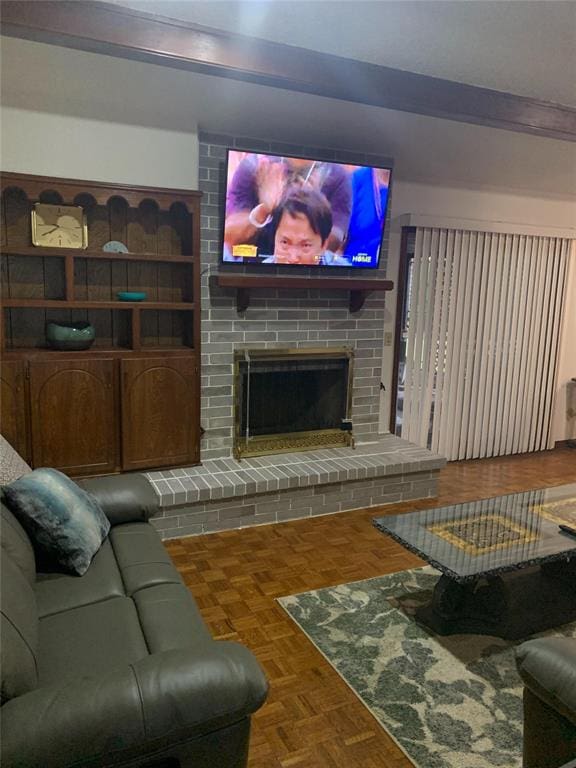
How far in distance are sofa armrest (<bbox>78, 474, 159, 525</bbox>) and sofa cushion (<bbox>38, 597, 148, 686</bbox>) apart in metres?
0.57

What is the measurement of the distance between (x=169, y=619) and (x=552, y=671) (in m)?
1.10

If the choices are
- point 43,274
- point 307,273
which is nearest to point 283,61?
point 307,273

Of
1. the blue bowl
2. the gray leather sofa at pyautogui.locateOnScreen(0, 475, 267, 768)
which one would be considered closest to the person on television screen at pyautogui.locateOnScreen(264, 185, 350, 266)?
the blue bowl

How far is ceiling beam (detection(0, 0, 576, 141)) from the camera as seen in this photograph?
226 centimetres

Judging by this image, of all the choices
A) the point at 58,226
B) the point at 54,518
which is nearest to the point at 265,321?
the point at 58,226

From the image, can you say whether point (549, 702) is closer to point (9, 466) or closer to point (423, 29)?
point (9, 466)

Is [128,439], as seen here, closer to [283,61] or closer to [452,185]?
[283,61]

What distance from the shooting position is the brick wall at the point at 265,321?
11.9 feet

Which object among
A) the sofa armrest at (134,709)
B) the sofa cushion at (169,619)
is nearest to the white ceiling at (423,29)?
the sofa cushion at (169,619)

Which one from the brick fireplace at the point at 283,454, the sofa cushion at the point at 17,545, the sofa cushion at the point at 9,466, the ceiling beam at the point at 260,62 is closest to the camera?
the sofa cushion at the point at 17,545

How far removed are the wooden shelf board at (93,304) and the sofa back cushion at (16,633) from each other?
1861mm

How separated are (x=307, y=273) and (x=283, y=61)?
1.52 metres

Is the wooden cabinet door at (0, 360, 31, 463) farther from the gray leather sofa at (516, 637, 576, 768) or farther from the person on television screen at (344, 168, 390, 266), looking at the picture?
the gray leather sofa at (516, 637, 576, 768)

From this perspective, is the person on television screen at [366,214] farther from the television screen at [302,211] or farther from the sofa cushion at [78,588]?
the sofa cushion at [78,588]
